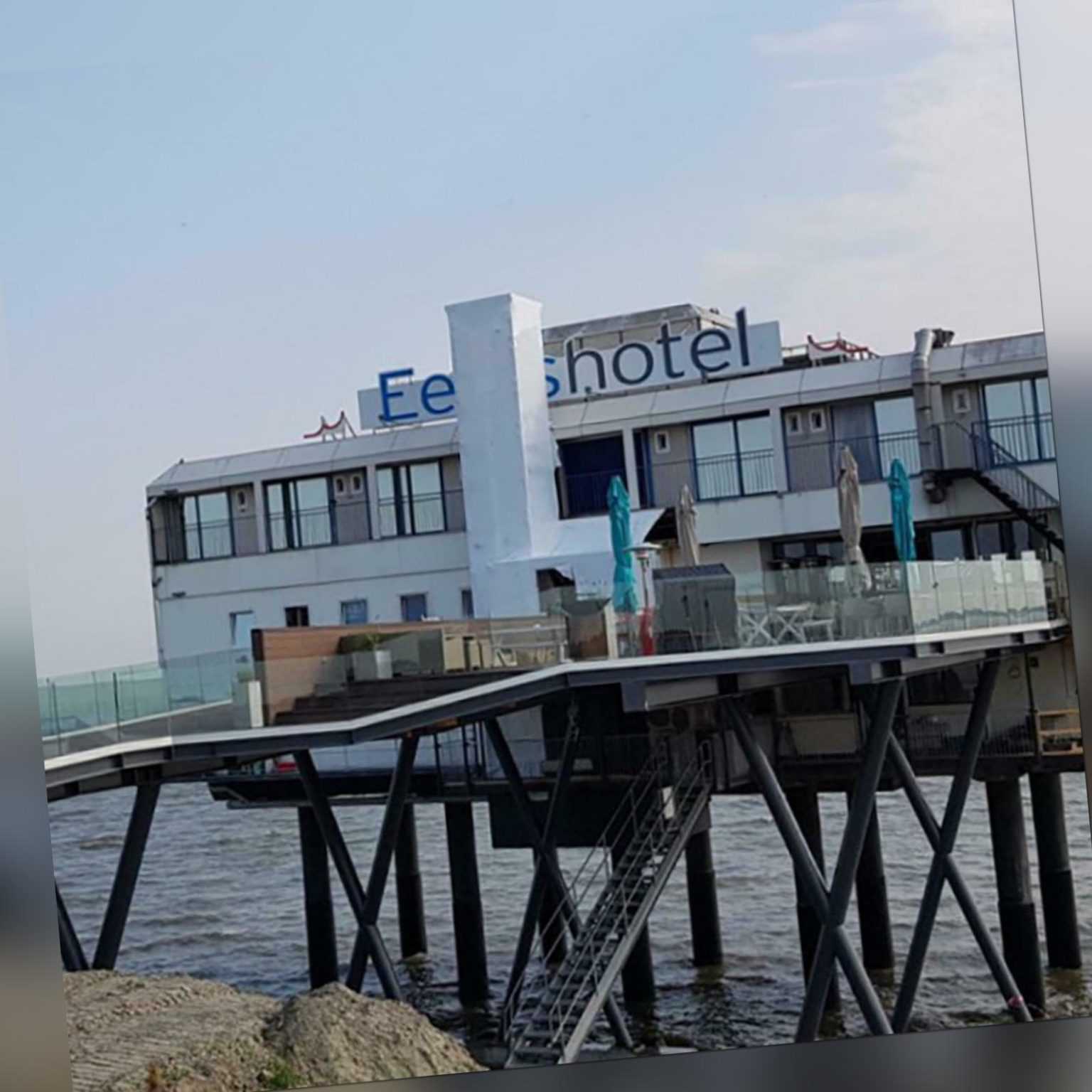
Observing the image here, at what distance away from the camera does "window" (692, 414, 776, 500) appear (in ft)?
53.7

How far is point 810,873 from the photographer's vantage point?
512 inches

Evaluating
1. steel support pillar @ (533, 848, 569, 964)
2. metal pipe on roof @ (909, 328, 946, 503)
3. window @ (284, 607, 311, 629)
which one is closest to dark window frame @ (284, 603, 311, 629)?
window @ (284, 607, 311, 629)

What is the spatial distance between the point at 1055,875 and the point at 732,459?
4.50m

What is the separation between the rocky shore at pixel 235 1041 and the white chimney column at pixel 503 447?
18.0 ft

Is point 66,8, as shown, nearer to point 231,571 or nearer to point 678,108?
point 231,571

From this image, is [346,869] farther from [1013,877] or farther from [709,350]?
[1013,877]

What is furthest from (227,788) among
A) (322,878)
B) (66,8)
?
(66,8)

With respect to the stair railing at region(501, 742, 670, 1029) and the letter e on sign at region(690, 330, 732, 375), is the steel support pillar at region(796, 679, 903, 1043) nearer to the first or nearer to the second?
the stair railing at region(501, 742, 670, 1029)

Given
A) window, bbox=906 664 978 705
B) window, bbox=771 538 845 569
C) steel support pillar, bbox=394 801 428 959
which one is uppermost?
window, bbox=771 538 845 569

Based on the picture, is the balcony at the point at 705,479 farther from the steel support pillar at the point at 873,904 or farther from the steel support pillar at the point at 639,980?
the steel support pillar at the point at 639,980

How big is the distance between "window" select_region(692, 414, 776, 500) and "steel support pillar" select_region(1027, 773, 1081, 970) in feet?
11.2

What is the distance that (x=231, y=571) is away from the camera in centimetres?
1778

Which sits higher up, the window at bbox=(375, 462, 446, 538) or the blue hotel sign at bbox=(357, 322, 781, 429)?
the blue hotel sign at bbox=(357, 322, 781, 429)

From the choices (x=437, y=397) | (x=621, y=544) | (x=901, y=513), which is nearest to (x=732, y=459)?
(x=901, y=513)
